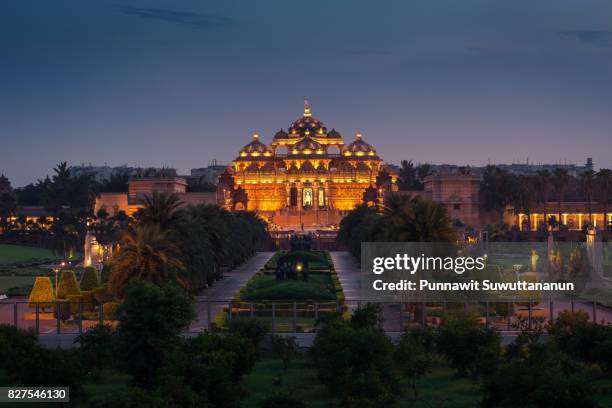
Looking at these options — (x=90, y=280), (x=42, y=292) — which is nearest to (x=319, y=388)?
(x=42, y=292)

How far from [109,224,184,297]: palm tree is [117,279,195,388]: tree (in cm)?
656

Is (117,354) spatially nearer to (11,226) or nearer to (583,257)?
(583,257)

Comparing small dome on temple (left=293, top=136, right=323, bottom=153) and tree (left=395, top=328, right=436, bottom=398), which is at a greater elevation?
small dome on temple (left=293, top=136, right=323, bottom=153)

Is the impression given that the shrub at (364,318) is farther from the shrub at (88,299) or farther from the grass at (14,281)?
the grass at (14,281)

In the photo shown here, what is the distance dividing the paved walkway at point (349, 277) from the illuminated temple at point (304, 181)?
43.8 metres

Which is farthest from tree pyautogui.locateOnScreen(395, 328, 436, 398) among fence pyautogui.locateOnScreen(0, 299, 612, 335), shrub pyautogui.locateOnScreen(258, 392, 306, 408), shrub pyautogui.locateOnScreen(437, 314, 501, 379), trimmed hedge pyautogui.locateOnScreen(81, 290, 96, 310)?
trimmed hedge pyautogui.locateOnScreen(81, 290, 96, 310)

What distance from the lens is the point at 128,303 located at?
886 inches

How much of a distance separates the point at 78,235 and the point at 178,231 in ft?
139

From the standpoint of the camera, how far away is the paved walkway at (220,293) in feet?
104

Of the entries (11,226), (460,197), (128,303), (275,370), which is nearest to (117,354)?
(128,303)

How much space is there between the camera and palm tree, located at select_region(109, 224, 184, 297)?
96.4ft

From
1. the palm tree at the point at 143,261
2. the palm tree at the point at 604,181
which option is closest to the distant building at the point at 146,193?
the palm tree at the point at 604,181

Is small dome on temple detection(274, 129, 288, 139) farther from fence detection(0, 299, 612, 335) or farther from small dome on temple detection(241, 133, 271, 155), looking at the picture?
fence detection(0, 299, 612, 335)

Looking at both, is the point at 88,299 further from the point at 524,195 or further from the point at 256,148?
the point at 256,148
